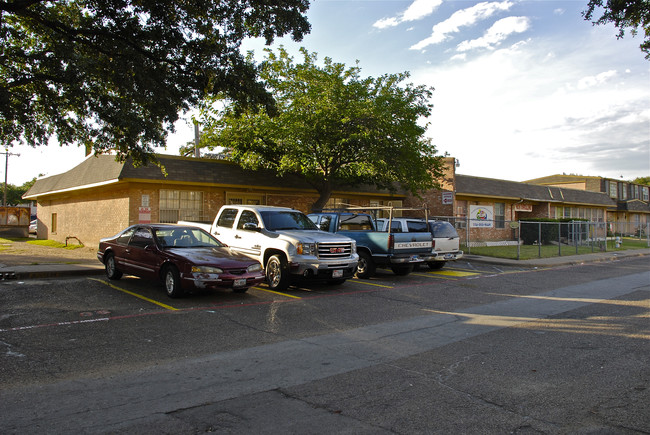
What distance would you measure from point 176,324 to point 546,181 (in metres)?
62.4

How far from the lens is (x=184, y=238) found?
418 inches

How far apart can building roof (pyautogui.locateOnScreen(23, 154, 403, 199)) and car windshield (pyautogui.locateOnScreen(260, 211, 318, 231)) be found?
7.36 m

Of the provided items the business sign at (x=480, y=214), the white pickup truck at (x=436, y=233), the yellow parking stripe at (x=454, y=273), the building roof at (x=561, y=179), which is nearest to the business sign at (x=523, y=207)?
the business sign at (x=480, y=214)

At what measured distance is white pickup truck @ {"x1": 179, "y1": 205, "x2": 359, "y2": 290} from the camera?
1072cm

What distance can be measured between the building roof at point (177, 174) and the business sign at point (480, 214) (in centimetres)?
1262

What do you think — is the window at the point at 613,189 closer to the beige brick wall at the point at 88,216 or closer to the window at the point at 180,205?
the window at the point at 180,205

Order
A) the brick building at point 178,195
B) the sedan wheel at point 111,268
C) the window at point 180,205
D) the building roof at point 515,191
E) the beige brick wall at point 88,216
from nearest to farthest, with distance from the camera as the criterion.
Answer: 1. the sedan wheel at point 111,268
2. the brick building at point 178,195
3. the window at point 180,205
4. the beige brick wall at point 88,216
5. the building roof at point 515,191

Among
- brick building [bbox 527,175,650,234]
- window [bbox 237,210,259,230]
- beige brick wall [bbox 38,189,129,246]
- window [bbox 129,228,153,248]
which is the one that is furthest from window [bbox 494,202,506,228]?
window [bbox 129,228,153,248]

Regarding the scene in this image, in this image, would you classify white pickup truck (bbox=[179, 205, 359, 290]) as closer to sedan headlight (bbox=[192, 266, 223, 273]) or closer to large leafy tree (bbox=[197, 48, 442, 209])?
sedan headlight (bbox=[192, 266, 223, 273])

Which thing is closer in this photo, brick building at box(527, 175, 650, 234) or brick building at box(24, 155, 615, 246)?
brick building at box(24, 155, 615, 246)

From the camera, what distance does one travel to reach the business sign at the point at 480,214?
30127 mm

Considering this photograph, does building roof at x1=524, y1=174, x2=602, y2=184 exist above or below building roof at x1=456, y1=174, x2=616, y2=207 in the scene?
above

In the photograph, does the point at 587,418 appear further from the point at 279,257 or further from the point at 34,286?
the point at 34,286

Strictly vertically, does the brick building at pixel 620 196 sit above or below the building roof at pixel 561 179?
below
